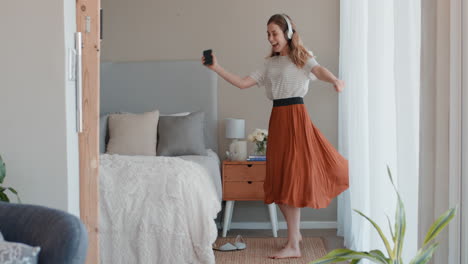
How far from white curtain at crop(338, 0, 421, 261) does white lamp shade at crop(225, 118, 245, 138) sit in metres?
0.83

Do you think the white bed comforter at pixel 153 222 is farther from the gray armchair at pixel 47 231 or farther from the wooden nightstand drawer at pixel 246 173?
the gray armchair at pixel 47 231

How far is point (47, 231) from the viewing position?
151 centimetres

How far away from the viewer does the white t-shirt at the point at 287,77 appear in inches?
170

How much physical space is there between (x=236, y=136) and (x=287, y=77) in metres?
1.03

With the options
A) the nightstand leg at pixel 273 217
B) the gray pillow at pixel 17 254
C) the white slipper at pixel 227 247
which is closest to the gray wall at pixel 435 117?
the gray pillow at pixel 17 254

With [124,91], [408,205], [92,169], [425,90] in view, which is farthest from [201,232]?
[124,91]

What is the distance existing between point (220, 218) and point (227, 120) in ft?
2.87

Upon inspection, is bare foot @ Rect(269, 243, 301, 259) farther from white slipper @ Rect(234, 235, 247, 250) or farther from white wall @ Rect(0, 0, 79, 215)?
white wall @ Rect(0, 0, 79, 215)

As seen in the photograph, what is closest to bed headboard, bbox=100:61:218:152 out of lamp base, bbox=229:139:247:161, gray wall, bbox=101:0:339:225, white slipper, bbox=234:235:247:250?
gray wall, bbox=101:0:339:225

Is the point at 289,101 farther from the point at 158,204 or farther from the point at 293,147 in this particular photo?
the point at 158,204

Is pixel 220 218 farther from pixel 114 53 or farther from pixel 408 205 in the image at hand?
pixel 408 205

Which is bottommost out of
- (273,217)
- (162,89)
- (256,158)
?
(273,217)

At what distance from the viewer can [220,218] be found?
5.41 meters

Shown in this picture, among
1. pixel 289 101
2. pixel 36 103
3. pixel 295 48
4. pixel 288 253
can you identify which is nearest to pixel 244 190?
pixel 288 253
